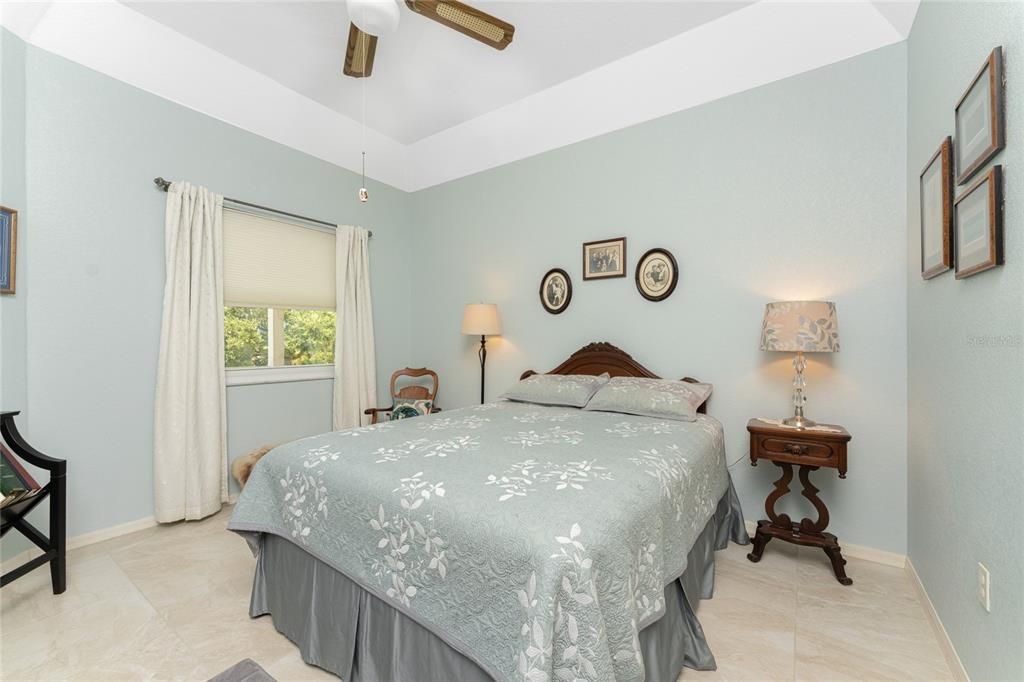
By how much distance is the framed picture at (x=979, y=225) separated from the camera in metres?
1.31

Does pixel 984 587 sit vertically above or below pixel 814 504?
above

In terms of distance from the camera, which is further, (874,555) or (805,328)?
(874,555)

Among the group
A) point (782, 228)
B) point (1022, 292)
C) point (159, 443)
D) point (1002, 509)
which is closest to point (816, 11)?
point (782, 228)

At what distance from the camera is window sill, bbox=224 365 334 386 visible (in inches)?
130

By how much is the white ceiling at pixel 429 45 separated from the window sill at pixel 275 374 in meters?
2.24

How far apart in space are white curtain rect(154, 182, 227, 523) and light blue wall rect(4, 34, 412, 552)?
0.32 ft

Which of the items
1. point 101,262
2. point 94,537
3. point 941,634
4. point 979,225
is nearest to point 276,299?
point 101,262

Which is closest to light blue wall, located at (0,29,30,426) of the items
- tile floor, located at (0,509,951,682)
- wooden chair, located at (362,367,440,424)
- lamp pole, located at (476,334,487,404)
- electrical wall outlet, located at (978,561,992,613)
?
tile floor, located at (0,509,951,682)

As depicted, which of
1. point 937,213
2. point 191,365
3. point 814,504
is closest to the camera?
point 937,213

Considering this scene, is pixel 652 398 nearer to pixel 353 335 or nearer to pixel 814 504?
pixel 814 504

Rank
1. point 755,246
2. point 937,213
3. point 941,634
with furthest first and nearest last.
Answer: point 755,246 → point 937,213 → point 941,634

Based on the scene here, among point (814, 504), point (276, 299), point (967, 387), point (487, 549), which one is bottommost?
point (814, 504)

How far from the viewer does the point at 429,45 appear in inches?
118

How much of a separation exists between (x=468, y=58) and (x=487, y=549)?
3247 millimetres
